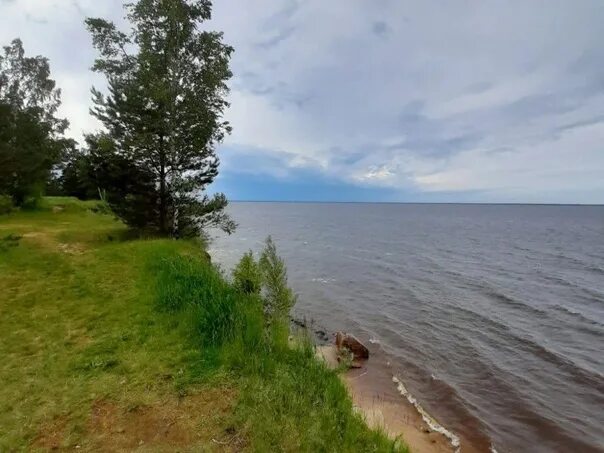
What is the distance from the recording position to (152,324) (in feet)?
27.6

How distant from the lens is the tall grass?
16.5ft

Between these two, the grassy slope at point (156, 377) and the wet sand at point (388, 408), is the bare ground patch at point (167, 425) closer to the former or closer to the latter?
the grassy slope at point (156, 377)

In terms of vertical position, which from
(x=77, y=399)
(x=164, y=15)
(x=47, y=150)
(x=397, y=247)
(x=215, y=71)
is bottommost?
(x=397, y=247)

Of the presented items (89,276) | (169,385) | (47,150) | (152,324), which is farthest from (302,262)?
(169,385)

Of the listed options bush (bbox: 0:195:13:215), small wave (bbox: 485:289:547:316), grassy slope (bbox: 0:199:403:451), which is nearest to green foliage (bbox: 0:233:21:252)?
grassy slope (bbox: 0:199:403:451)

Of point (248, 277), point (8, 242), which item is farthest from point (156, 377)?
Result: point (8, 242)

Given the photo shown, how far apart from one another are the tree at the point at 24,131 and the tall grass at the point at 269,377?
2125 centimetres

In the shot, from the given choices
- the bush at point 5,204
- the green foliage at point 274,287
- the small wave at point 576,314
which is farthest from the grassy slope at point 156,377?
the small wave at point 576,314

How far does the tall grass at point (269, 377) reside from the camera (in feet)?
16.5

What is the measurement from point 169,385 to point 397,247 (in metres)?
45.2

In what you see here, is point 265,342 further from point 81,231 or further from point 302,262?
point 302,262

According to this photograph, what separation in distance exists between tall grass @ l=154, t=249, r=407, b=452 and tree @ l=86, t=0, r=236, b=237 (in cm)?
947

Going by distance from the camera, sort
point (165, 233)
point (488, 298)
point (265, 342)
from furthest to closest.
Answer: point (488, 298) → point (165, 233) → point (265, 342)

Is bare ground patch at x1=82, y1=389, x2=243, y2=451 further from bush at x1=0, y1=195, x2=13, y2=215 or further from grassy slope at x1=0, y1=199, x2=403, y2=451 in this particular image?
bush at x1=0, y1=195, x2=13, y2=215
